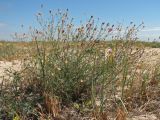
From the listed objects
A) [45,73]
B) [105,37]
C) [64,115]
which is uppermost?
[105,37]

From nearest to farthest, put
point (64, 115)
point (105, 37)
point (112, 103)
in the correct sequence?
point (64, 115) → point (112, 103) → point (105, 37)

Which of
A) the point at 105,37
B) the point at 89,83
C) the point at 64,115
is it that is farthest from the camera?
the point at 105,37

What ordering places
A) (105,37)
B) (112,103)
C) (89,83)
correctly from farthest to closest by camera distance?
(105,37), (89,83), (112,103)

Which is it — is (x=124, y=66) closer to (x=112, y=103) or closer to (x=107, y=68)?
(x=107, y=68)

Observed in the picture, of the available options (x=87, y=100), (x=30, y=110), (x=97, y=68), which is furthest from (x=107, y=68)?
(x=30, y=110)

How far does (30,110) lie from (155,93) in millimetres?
1674

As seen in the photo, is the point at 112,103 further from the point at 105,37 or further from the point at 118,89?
the point at 105,37

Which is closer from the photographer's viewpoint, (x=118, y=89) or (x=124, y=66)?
(x=124, y=66)

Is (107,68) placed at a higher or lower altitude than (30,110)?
higher

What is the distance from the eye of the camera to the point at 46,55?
517 cm

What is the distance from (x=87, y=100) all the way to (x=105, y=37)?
1006 mm

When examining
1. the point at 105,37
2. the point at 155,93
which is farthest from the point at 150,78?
the point at 105,37

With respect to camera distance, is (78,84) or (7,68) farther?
(7,68)

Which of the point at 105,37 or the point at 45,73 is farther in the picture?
the point at 105,37
